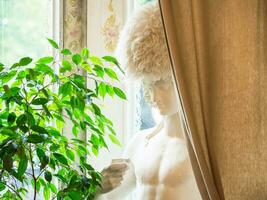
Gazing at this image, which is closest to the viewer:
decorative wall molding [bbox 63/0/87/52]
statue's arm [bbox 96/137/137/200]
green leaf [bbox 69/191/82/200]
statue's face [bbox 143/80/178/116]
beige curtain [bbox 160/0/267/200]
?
beige curtain [bbox 160/0/267/200]

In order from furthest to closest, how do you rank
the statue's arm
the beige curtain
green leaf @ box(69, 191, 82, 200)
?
the statue's arm
green leaf @ box(69, 191, 82, 200)
the beige curtain

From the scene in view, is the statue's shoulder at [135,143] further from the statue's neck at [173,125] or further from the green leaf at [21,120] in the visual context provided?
the green leaf at [21,120]

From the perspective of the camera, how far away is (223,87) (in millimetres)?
1204

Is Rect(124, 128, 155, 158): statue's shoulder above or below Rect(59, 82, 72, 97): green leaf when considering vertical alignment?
below

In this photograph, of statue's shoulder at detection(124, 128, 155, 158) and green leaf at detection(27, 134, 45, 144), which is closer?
green leaf at detection(27, 134, 45, 144)

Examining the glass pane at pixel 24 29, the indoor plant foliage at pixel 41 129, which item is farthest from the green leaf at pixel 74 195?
the glass pane at pixel 24 29

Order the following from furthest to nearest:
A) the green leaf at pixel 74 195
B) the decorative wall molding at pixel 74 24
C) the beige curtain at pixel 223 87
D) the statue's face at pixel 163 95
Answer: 1. the decorative wall molding at pixel 74 24
2. the statue's face at pixel 163 95
3. the green leaf at pixel 74 195
4. the beige curtain at pixel 223 87

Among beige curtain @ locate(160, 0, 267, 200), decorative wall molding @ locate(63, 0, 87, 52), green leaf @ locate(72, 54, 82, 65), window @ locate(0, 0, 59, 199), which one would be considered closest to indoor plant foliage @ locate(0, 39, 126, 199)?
green leaf @ locate(72, 54, 82, 65)

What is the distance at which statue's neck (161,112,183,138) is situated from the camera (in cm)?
148

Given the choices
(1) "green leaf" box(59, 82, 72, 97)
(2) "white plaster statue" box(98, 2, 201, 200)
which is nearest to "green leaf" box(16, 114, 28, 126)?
(1) "green leaf" box(59, 82, 72, 97)

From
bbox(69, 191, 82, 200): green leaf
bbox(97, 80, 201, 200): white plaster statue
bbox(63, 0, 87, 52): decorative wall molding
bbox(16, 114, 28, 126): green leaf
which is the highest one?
bbox(63, 0, 87, 52): decorative wall molding

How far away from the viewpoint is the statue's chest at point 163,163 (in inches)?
55.1

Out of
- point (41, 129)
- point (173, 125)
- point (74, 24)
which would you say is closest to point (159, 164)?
point (173, 125)

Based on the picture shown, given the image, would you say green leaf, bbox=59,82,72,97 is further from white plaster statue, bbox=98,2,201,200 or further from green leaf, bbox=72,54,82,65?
white plaster statue, bbox=98,2,201,200
